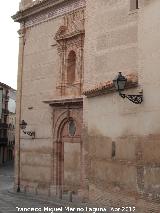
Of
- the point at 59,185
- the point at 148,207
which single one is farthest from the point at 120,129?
the point at 59,185

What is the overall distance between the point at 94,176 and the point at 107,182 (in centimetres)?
89

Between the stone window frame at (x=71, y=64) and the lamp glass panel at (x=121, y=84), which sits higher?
the stone window frame at (x=71, y=64)

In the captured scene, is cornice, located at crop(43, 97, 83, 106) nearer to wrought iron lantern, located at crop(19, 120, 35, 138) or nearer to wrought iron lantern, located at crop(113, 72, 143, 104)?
wrought iron lantern, located at crop(19, 120, 35, 138)

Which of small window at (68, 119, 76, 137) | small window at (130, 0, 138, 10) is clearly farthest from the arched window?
small window at (130, 0, 138, 10)

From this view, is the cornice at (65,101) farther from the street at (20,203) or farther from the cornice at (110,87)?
the cornice at (110,87)

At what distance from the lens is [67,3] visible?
18453 millimetres

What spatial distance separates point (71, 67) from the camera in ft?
60.7

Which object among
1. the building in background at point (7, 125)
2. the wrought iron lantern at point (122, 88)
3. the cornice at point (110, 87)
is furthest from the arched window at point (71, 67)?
the building in background at point (7, 125)

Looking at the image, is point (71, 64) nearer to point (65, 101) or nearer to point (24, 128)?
point (65, 101)

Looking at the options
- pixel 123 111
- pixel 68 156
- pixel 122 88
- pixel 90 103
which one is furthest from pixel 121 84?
pixel 68 156

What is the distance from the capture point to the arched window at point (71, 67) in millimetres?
18359

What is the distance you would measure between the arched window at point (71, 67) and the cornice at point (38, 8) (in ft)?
6.89

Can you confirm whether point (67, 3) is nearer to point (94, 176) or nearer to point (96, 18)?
point (96, 18)

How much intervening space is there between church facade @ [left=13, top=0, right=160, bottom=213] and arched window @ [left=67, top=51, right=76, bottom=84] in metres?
0.04
